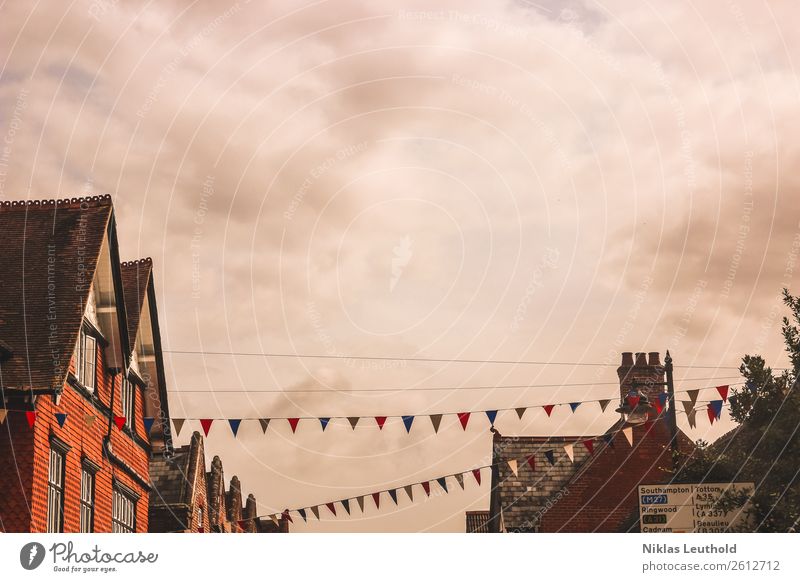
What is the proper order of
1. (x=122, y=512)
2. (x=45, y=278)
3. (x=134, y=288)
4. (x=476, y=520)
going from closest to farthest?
(x=45, y=278)
(x=122, y=512)
(x=134, y=288)
(x=476, y=520)

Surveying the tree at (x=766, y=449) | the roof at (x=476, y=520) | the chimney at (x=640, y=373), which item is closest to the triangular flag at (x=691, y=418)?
the tree at (x=766, y=449)

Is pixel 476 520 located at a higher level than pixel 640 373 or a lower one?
lower

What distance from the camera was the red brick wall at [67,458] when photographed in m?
20.6

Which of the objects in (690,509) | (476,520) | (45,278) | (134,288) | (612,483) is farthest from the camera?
(476,520)

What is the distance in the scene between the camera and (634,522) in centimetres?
3544

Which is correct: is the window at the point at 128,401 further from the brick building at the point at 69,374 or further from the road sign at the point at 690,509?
the road sign at the point at 690,509

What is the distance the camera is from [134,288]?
30969 millimetres

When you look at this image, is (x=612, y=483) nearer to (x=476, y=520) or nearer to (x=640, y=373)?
(x=640, y=373)

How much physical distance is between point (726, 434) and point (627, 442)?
811 cm

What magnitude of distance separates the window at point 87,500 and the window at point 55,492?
6.11 ft

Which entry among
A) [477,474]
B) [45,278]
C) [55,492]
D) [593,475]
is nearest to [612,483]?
[593,475]

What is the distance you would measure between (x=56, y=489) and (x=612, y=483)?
78.9 feet

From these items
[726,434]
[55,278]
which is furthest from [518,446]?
[55,278]
